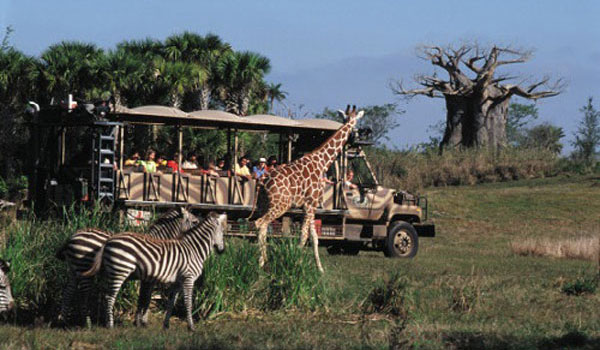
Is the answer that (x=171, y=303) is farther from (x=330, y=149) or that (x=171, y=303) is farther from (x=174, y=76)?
(x=174, y=76)

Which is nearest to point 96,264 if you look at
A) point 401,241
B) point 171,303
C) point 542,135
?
point 171,303

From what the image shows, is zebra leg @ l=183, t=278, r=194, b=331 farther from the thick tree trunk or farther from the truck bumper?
the thick tree trunk

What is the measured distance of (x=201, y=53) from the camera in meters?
44.1

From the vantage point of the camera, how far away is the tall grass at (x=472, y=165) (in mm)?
46406

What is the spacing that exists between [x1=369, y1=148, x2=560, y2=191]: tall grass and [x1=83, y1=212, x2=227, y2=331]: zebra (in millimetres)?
32682

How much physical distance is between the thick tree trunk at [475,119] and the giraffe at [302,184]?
38.0m

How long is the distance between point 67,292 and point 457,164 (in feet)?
125

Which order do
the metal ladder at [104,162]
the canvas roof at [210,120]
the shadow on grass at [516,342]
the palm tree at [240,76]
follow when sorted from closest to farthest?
1. the shadow on grass at [516,342]
2. the metal ladder at [104,162]
3. the canvas roof at [210,120]
4. the palm tree at [240,76]

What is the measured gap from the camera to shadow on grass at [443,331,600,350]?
1138cm

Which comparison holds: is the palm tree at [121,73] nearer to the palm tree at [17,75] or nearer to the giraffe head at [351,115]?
the palm tree at [17,75]

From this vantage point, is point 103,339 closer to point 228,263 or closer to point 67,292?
point 67,292

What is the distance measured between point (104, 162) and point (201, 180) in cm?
265

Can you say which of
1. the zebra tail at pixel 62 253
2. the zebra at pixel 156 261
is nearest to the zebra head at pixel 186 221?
the zebra at pixel 156 261

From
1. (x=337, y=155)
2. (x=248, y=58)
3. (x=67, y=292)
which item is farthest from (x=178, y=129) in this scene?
(x=248, y=58)
